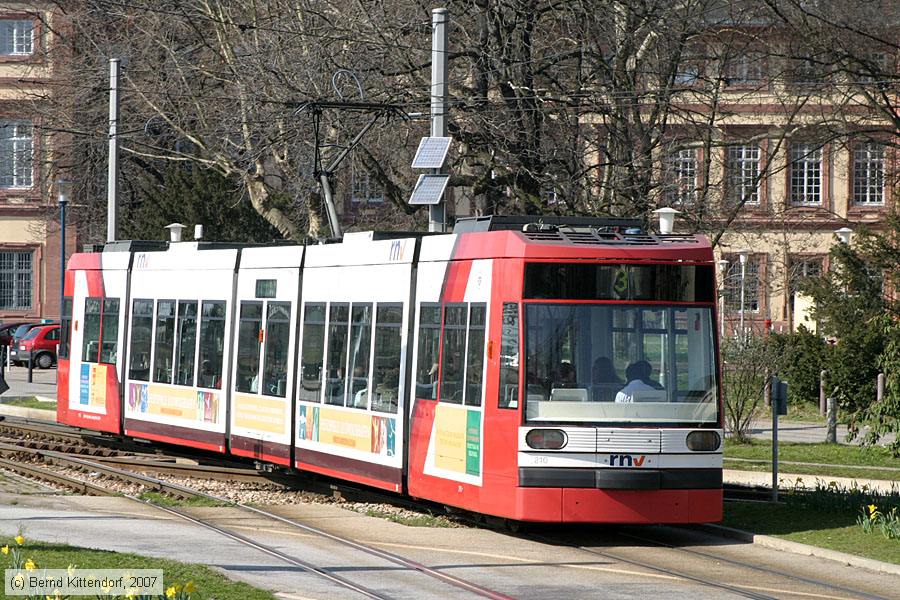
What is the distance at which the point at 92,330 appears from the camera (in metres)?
26.9

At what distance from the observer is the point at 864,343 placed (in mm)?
36312

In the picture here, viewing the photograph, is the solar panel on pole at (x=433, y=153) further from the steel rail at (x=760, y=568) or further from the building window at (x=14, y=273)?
the building window at (x=14, y=273)

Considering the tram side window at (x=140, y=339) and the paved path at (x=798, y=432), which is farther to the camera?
the paved path at (x=798, y=432)

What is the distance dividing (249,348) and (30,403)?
17.2 metres

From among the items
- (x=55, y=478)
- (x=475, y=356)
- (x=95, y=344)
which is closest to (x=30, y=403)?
(x=95, y=344)

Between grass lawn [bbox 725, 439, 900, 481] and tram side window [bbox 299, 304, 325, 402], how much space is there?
7.29m

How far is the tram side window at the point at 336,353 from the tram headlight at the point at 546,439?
4.39 meters

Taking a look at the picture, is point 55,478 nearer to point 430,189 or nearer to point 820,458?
point 430,189

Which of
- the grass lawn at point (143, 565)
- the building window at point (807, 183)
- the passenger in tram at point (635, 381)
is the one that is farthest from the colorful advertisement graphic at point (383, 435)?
the building window at point (807, 183)

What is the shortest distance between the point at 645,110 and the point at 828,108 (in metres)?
11.3

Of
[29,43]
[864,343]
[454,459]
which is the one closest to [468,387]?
[454,459]

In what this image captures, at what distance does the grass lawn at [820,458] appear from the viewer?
925 inches

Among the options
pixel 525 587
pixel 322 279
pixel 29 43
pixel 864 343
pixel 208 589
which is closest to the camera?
pixel 208 589

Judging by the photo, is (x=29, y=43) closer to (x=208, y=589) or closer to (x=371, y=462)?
(x=371, y=462)
